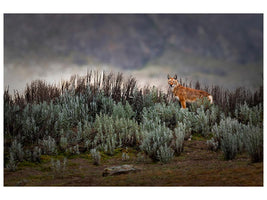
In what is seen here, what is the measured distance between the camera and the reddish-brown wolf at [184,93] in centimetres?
911

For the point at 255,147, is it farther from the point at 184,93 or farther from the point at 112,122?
the point at 184,93

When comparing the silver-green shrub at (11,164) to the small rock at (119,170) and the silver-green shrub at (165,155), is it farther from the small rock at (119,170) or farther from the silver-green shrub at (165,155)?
the silver-green shrub at (165,155)

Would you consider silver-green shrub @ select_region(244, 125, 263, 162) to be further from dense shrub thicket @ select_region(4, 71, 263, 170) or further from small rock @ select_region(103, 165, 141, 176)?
small rock @ select_region(103, 165, 141, 176)

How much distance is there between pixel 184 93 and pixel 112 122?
3.03 meters

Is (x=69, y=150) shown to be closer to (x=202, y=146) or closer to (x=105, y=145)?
(x=105, y=145)

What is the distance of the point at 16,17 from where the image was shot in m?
5.85

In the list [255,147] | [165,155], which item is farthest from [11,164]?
[255,147]

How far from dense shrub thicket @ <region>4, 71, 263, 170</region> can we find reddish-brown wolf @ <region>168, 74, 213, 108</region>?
0.72 feet

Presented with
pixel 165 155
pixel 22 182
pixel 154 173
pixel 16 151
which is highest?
pixel 16 151

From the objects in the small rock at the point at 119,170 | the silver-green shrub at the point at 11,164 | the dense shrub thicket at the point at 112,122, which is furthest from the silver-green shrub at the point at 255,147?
the silver-green shrub at the point at 11,164

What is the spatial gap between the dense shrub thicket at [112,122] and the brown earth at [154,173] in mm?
211

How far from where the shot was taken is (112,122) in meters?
7.15

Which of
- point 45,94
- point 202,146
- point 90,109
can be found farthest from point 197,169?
point 45,94

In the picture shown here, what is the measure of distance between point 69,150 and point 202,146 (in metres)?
3.00
